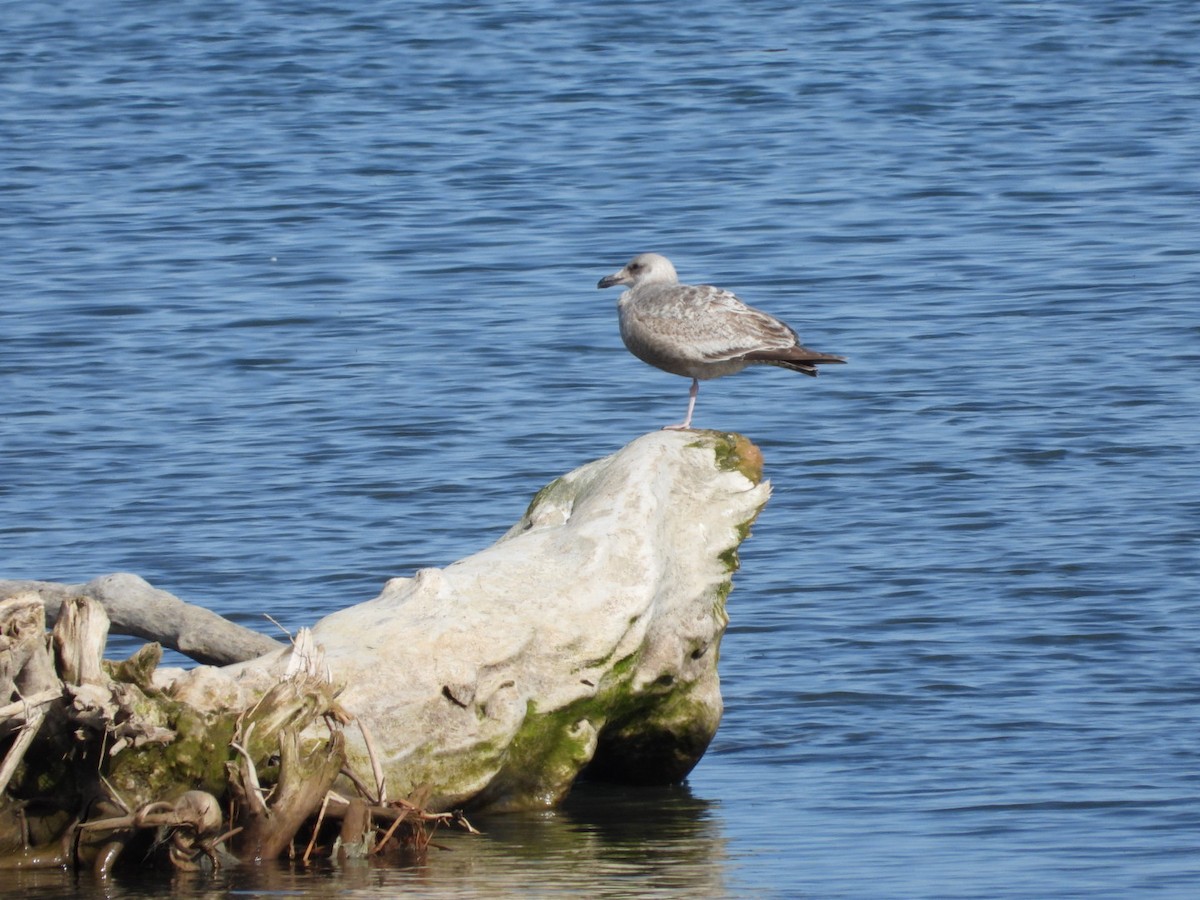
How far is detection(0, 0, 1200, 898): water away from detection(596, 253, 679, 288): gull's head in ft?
6.46

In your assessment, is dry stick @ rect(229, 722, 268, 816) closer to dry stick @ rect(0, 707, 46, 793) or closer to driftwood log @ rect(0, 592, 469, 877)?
driftwood log @ rect(0, 592, 469, 877)

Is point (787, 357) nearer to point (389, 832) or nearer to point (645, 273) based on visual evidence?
point (645, 273)

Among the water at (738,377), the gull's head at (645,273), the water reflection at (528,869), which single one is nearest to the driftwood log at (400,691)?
the water reflection at (528,869)

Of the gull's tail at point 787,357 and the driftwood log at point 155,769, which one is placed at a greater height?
the gull's tail at point 787,357

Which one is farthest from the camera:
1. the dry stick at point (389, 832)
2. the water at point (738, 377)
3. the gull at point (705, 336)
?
the gull at point (705, 336)

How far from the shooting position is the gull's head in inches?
439

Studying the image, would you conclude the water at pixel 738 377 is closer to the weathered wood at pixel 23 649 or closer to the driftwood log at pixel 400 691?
the driftwood log at pixel 400 691

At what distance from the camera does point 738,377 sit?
17750 millimetres

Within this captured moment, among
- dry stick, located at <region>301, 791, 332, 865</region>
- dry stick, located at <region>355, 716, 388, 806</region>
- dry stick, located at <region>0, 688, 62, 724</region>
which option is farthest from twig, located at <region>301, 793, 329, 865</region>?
dry stick, located at <region>0, 688, 62, 724</region>

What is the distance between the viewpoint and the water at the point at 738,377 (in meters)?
9.54

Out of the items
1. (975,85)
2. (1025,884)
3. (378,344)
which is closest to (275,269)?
(378,344)

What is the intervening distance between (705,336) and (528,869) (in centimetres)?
301

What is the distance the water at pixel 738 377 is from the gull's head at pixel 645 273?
1968 mm

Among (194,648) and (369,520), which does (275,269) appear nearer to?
(369,520)
